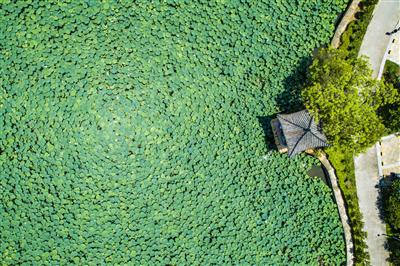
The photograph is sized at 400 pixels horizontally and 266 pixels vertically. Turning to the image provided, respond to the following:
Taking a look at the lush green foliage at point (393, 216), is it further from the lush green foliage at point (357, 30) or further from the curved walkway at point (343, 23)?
the curved walkway at point (343, 23)

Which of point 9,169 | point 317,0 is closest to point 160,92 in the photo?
point 9,169

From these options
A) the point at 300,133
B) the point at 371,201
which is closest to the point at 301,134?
the point at 300,133

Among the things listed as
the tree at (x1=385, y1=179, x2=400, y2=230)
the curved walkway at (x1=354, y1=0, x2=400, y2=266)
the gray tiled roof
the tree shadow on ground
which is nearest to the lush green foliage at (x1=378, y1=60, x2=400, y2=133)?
the curved walkway at (x1=354, y1=0, x2=400, y2=266)

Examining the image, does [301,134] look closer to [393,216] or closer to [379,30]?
[393,216]

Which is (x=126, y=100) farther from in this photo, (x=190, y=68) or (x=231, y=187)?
(x=231, y=187)

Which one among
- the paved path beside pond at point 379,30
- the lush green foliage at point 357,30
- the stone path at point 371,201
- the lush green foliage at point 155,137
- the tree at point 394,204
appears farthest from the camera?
the stone path at point 371,201

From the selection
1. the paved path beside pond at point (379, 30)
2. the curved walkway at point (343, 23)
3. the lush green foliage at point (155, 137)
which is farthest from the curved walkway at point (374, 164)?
the lush green foliage at point (155, 137)
